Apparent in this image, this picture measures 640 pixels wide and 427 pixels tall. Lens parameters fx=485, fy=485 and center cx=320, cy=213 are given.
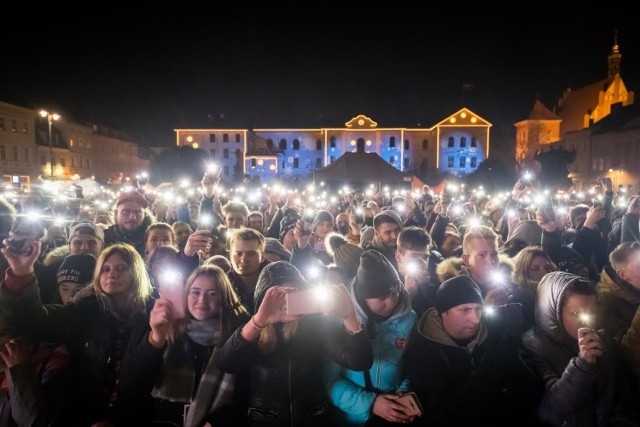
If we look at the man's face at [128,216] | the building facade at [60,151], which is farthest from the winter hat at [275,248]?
the building facade at [60,151]

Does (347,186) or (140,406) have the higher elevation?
(347,186)

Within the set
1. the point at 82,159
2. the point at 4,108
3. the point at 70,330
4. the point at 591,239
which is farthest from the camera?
the point at 82,159

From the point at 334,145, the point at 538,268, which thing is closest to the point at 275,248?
the point at 538,268

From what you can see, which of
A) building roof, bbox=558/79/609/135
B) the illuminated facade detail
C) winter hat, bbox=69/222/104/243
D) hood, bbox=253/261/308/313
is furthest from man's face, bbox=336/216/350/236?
building roof, bbox=558/79/609/135

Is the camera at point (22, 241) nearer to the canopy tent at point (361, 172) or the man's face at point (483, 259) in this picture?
the man's face at point (483, 259)

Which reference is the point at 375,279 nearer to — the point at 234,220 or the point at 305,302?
the point at 305,302

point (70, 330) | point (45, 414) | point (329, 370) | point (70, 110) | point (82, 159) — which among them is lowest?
point (45, 414)

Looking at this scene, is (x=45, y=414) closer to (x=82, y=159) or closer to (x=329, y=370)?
(x=329, y=370)

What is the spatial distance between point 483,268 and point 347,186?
18.2 m

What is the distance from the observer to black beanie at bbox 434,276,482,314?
10.9 ft

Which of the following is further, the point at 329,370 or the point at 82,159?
the point at 82,159

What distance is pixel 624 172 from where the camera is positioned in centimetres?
4603

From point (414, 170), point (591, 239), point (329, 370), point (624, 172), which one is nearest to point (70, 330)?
point (329, 370)

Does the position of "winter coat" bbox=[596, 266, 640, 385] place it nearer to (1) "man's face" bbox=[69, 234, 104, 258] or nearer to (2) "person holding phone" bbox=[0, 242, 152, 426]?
(2) "person holding phone" bbox=[0, 242, 152, 426]
